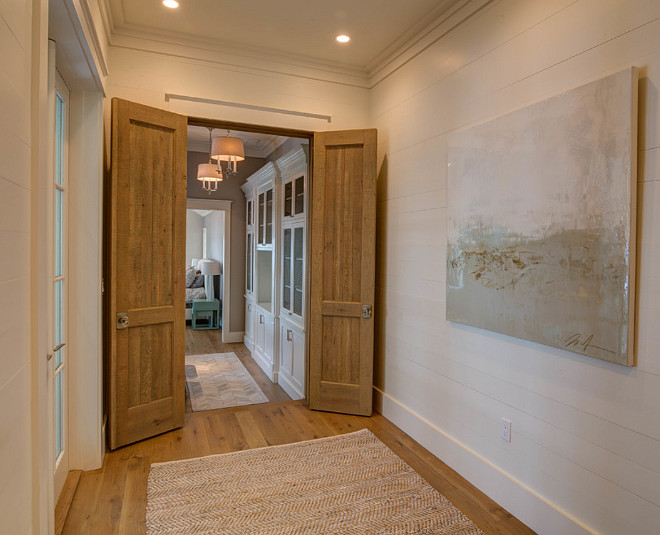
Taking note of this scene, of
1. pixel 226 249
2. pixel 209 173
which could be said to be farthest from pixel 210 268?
pixel 209 173

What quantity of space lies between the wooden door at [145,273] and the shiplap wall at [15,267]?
5.35 ft

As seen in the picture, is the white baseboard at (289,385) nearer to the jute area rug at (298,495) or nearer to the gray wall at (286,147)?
the jute area rug at (298,495)

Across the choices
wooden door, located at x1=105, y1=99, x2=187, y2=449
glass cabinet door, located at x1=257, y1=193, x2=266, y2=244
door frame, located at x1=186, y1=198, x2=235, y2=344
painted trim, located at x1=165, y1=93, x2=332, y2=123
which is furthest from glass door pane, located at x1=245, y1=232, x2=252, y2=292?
wooden door, located at x1=105, y1=99, x2=187, y2=449

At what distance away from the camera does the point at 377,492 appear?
2.36 meters

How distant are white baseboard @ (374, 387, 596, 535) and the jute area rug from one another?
253mm

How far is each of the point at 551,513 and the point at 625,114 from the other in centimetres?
172

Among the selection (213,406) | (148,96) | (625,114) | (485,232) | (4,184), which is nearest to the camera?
(4,184)

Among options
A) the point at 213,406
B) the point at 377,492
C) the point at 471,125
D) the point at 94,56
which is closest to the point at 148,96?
the point at 94,56

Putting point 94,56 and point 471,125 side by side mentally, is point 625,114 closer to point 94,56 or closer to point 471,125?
point 471,125

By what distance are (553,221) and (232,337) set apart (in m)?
5.44

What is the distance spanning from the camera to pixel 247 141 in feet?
19.4

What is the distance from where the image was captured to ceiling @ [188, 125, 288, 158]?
5512 millimetres

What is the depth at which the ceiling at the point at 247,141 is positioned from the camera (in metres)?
5.51
